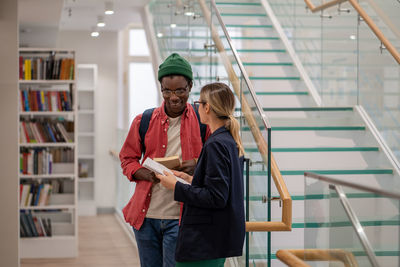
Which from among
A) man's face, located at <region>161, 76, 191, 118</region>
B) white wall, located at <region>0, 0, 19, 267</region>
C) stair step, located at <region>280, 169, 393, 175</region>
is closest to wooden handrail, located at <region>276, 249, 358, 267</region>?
man's face, located at <region>161, 76, 191, 118</region>

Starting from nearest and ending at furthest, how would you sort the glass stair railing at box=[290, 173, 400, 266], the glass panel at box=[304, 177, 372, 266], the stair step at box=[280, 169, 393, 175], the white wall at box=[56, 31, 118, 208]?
the glass stair railing at box=[290, 173, 400, 266], the glass panel at box=[304, 177, 372, 266], the stair step at box=[280, 169, 393, 175], the white wall at box=[56, 31, 118, 208]

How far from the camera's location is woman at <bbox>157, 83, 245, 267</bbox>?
226 centimetres

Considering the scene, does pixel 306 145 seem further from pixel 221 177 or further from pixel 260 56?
pixel 260 56

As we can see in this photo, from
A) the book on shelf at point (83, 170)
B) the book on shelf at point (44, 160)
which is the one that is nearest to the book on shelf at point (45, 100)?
the book on shelf at point (44, 160)

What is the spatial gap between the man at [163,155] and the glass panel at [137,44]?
8659mm

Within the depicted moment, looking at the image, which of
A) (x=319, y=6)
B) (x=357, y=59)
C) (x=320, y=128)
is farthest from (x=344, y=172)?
(x=319, y=6)

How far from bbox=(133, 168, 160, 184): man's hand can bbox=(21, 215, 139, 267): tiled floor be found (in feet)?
11.8

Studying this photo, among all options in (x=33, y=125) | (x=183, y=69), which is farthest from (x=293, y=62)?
(x=183, y=69)

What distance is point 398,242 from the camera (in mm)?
1787

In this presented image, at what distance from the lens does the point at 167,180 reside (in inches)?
97.7

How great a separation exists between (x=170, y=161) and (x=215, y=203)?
45 cm

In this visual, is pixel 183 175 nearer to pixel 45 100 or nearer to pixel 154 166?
pixel 154 166

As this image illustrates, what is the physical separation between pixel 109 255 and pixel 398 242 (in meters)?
5.26

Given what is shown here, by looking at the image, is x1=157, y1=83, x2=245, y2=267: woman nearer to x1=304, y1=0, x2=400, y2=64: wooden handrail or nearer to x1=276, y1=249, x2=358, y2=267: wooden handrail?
x1=276, y1=249, x2=358, y2=267: wooden handrail
